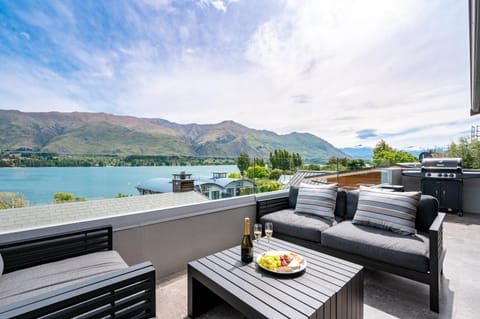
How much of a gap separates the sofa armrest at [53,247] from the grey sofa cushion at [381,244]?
226 centimetres

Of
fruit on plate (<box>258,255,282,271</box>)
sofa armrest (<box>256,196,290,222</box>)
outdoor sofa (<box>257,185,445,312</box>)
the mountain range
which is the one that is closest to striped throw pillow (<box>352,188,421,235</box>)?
outdoor sofa (<box>257,185,445,312</box>)

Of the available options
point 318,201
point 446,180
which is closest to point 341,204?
point 318,201

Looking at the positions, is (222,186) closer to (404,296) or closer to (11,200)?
(11,200)

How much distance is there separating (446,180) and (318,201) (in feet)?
12.7

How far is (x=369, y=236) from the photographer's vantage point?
2.30m

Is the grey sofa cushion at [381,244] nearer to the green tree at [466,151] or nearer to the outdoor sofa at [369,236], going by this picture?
the outdoor sofa at [369,236]

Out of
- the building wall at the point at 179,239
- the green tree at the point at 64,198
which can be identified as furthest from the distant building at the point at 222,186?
the green tree at the point at 64,198

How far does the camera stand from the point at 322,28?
14.4ft

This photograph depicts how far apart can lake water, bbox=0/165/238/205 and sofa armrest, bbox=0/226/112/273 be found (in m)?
0.57

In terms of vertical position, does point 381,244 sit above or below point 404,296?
above

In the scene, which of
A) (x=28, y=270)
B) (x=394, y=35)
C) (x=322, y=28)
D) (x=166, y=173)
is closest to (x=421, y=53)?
(x=394, y=35)

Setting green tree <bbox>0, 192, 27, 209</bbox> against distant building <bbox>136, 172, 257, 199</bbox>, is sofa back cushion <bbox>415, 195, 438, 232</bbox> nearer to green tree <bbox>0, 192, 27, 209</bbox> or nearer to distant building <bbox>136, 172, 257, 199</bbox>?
distant building <bbox>136, 172, 257, 199</bbox>

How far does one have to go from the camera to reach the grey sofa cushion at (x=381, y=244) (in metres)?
1.94

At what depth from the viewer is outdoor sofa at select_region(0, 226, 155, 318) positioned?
1.02 metres
